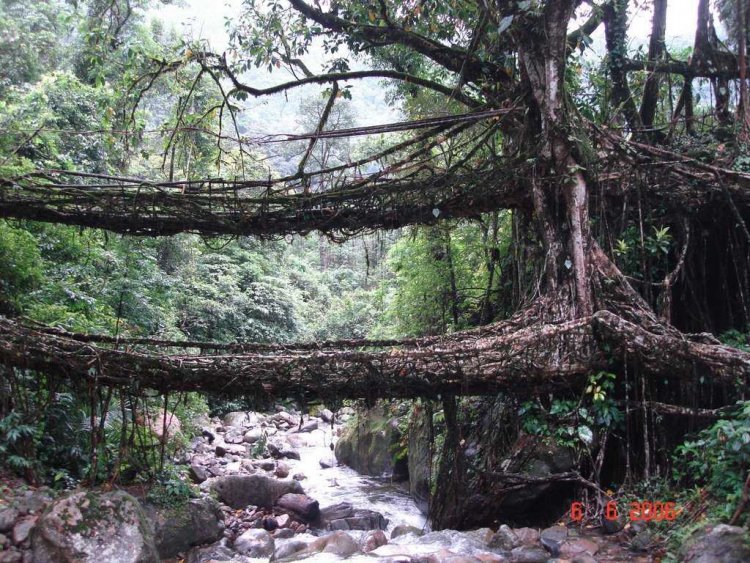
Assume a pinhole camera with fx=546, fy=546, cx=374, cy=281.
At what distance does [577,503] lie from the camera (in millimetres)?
4160

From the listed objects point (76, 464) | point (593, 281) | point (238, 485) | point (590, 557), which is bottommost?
point (238, 485)

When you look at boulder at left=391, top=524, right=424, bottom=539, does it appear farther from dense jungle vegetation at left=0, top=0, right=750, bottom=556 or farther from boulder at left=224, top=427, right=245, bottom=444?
boulder at left=224, top=427, right=245, bottom=444

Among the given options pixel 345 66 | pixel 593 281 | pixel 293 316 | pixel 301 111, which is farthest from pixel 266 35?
pixel 301 111

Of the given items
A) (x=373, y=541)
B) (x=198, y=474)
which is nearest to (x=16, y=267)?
(x=198, y=474)

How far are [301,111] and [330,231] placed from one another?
61.7 ft

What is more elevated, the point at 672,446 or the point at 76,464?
the point at 672,446

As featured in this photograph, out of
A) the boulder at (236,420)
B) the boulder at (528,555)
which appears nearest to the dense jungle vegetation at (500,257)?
the boulder at (528,555)

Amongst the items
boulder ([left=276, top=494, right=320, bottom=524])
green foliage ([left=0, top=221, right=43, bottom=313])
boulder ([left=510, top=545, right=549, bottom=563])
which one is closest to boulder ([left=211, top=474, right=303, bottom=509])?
boulder ([left=276, top=494, right=320, bottom=524])

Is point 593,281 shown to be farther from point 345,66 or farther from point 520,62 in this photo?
point 345,66

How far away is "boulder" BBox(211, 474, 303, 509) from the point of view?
23.4 feet

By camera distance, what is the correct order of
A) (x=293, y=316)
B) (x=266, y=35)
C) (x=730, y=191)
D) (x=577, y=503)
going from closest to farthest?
(x=577, y=503), (x=730, y=191), (x=266, y=35), (x=293, y=316)

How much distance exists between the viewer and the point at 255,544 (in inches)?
211
